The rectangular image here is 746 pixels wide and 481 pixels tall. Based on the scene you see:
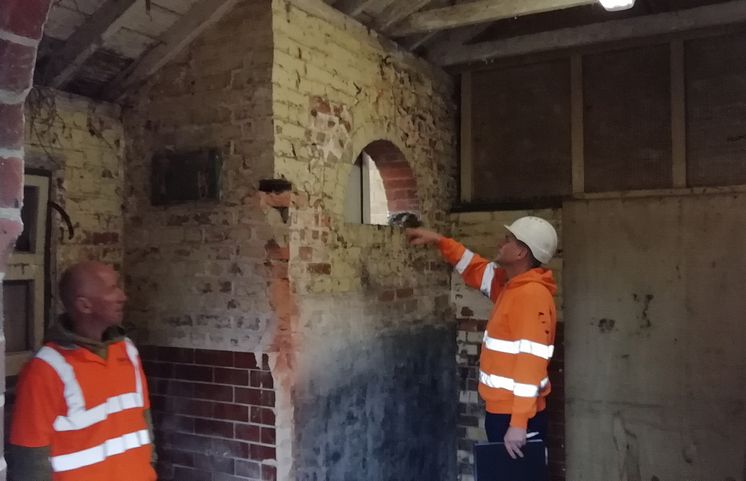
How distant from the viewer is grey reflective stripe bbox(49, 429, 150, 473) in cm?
196

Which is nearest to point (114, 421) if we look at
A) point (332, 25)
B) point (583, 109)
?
point (332, 25)

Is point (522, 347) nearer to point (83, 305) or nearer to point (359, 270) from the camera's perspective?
point (359, 270)

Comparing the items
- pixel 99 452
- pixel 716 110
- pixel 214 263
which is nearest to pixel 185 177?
pixel 214 263

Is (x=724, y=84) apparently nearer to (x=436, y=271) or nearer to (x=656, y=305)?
(x=656, y=305)

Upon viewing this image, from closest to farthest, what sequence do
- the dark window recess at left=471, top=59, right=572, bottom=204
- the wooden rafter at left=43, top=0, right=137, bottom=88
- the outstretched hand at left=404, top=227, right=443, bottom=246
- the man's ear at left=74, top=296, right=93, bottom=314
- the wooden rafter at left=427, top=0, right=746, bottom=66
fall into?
1. the man's ear at left=74, top=296, right=93, bottom=314
2. the wooden rafter at left=43, top=0, right=137, bottom=88
3. the wooden rafter at left=427, top=0, right=746, bottom=66
4. the outstretched hand at left=404, top=227, right=443, bottom=246
5. the dark window recess at left=471, top=59, right=572, bottom=204

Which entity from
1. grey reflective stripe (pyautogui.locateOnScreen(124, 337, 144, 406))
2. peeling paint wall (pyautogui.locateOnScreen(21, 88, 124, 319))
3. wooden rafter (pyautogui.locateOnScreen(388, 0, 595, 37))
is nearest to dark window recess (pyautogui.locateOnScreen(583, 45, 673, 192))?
wooden rafter (pyautogui.locateOnScreen(388, 0, 595, 37))

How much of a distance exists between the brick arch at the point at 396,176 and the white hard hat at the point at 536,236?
85 cm

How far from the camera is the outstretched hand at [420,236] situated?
3.71 m

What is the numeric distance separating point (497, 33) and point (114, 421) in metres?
3.32

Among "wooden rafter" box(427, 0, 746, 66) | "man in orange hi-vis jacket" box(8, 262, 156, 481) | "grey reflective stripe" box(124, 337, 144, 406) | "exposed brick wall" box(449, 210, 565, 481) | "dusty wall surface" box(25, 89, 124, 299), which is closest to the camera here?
"man in orange hi-vis jacket" box(8, 262, 156, 481)

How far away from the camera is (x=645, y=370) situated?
380 cm

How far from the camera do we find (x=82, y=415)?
2.00 meters

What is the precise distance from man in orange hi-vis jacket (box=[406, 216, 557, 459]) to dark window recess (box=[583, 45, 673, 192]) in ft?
3.09

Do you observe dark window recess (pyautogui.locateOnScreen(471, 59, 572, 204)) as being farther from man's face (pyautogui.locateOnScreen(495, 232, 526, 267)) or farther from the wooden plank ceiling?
man's face (pyautogui.locateOnScreen(495, 232, 526, 267))
